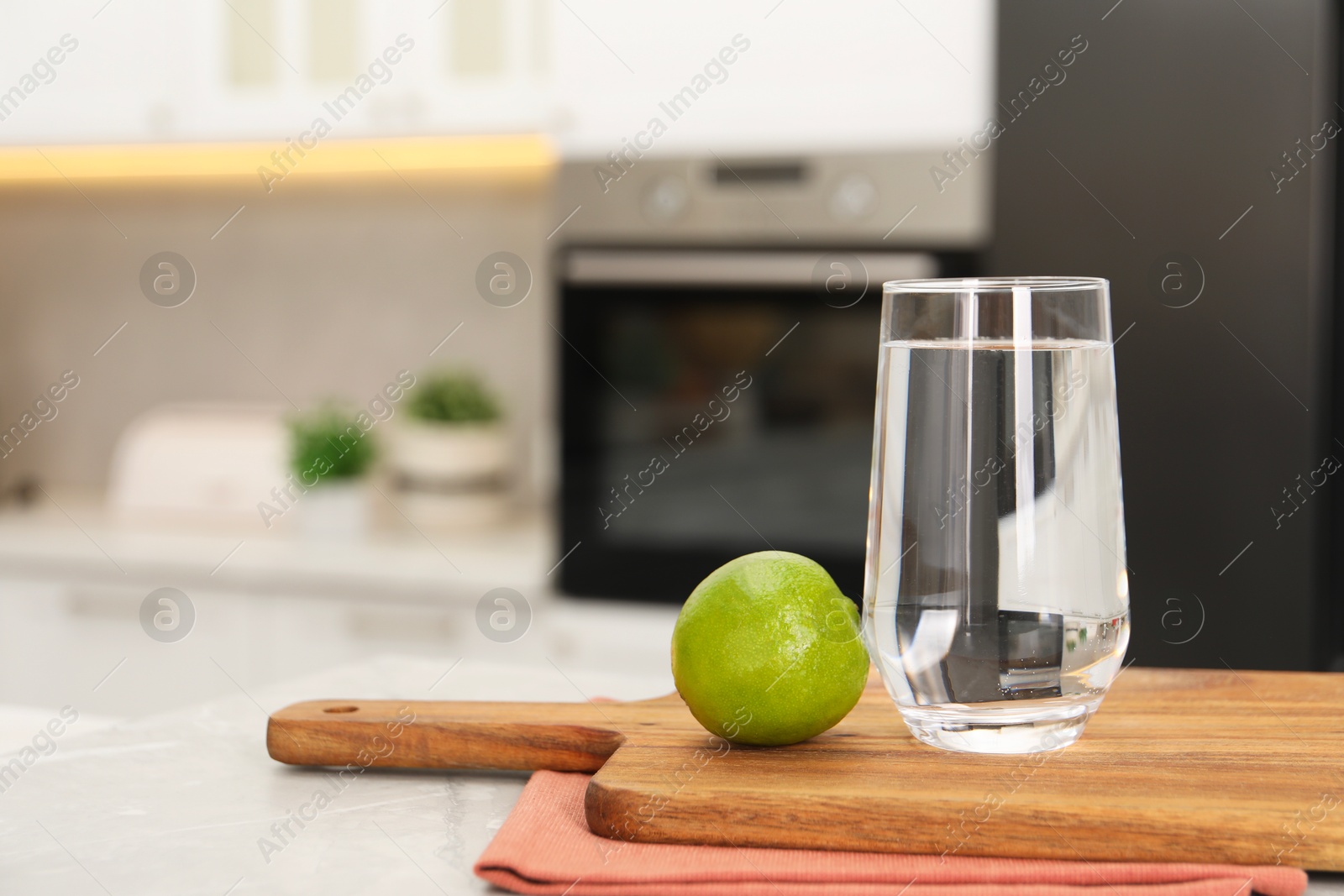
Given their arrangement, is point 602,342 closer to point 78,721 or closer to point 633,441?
point 633,441

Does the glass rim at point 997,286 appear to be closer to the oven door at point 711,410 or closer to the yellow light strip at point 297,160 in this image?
the oven door at point 711,410

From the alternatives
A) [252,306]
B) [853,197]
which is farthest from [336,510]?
[853,197]

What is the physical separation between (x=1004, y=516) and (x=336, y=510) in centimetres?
186

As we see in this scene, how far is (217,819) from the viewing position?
2.05 ft

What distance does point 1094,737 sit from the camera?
2.20 feet

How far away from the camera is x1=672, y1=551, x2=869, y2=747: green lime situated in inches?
24.8

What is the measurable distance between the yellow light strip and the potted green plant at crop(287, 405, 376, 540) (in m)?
0.50

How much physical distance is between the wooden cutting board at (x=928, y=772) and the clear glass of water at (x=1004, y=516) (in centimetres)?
4

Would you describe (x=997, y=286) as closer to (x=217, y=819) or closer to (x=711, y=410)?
(x=217, y=819)

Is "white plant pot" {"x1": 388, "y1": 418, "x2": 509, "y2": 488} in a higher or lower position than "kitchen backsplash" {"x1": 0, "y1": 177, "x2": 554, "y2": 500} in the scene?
lower

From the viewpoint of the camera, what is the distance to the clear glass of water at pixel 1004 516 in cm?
61

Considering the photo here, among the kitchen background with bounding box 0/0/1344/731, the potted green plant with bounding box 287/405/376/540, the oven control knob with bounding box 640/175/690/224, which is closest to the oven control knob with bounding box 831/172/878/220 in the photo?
the kitchen background with bounding box 0/0/1344/731

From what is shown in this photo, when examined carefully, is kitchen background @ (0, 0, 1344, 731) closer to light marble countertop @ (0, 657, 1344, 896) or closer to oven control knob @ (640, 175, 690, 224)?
oven control knob @ (640, 175, 690, 224)

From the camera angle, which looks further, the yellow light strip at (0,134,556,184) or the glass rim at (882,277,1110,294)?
the yellow light strip at (0,134,556,184)
